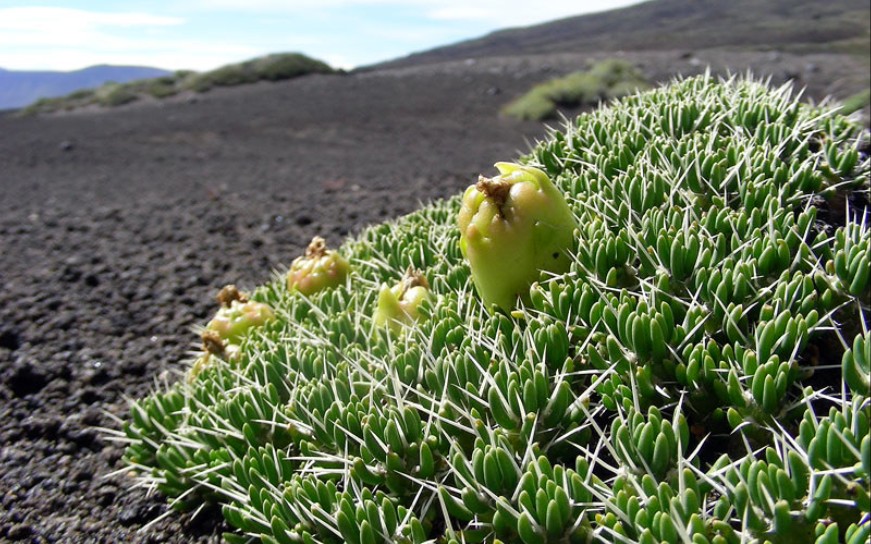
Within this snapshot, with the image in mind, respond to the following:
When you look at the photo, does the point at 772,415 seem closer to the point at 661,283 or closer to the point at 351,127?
the point at 661,283

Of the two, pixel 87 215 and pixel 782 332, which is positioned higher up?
pixel 782 332

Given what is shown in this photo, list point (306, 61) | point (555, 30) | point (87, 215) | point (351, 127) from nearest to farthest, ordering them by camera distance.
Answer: point (87, 215) < point (351, 127) < point (306, 61) < point (555, 30)

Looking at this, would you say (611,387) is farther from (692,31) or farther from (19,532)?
(692,31)

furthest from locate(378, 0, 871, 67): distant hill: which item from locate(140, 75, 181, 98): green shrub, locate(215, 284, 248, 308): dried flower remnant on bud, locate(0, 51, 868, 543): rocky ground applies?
locate(215, 284, 248, 308): dried flower remnant on bud

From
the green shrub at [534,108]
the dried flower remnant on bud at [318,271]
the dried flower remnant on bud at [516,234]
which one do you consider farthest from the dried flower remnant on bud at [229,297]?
the green shrub at [534,108]

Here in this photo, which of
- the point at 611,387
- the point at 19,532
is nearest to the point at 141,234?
the point at 19,532

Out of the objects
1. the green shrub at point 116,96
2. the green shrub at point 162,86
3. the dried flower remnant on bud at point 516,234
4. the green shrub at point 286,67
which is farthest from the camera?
the green shrub at point 286,67

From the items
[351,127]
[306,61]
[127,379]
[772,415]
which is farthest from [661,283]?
[306,61]

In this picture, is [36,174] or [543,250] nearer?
[543,250]

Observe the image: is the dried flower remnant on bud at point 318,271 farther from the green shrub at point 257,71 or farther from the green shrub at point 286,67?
the green shrub at point 286,67
